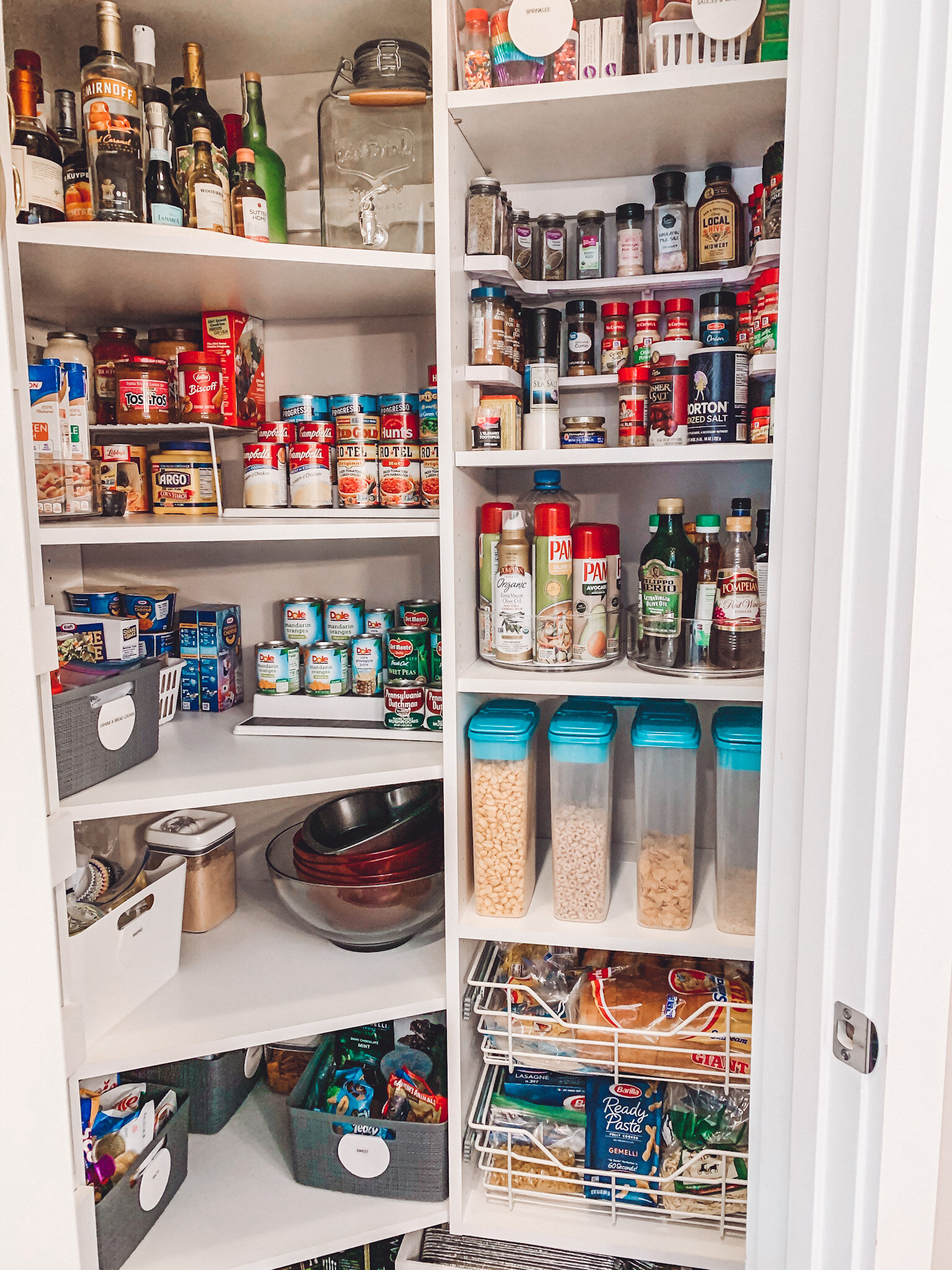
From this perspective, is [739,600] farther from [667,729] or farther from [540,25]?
[540,25]

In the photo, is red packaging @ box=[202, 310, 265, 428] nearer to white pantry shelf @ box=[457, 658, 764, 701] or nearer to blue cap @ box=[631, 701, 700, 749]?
white pantry shelf @ box=[457, 658, 764, 701]

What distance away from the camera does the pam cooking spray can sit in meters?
1.37

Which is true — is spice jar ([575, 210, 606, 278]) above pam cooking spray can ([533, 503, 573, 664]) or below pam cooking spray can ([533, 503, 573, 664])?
above

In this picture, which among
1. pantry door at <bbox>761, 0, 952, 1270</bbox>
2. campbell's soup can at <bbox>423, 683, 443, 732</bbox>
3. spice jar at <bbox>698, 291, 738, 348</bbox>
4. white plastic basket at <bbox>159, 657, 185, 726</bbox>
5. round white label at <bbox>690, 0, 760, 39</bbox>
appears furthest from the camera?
white plastic basket at <bbox>159, 657, 185, 726</bbox>

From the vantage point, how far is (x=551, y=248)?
4.99ft

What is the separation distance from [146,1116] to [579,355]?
1.39 m

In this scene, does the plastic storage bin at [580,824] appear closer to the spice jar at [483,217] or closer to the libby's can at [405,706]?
the libby's can at [405,706]

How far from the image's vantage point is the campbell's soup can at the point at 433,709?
153 centimetres

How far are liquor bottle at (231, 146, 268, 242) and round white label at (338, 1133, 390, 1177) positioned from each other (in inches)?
53.9

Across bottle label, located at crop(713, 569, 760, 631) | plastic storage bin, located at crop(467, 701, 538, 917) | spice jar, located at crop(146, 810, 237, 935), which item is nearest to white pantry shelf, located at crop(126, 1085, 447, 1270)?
spice jar, located at crop(146, 810, 237, 935)

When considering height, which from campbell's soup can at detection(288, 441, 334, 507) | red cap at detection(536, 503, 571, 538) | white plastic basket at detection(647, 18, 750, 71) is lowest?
red cap at detection(536, 503, 571, 538)

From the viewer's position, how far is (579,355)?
153 centimetres

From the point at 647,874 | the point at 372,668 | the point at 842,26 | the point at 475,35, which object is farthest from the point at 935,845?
the point at 475,35

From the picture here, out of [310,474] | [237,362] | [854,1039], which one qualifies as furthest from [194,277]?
[854,1039]
